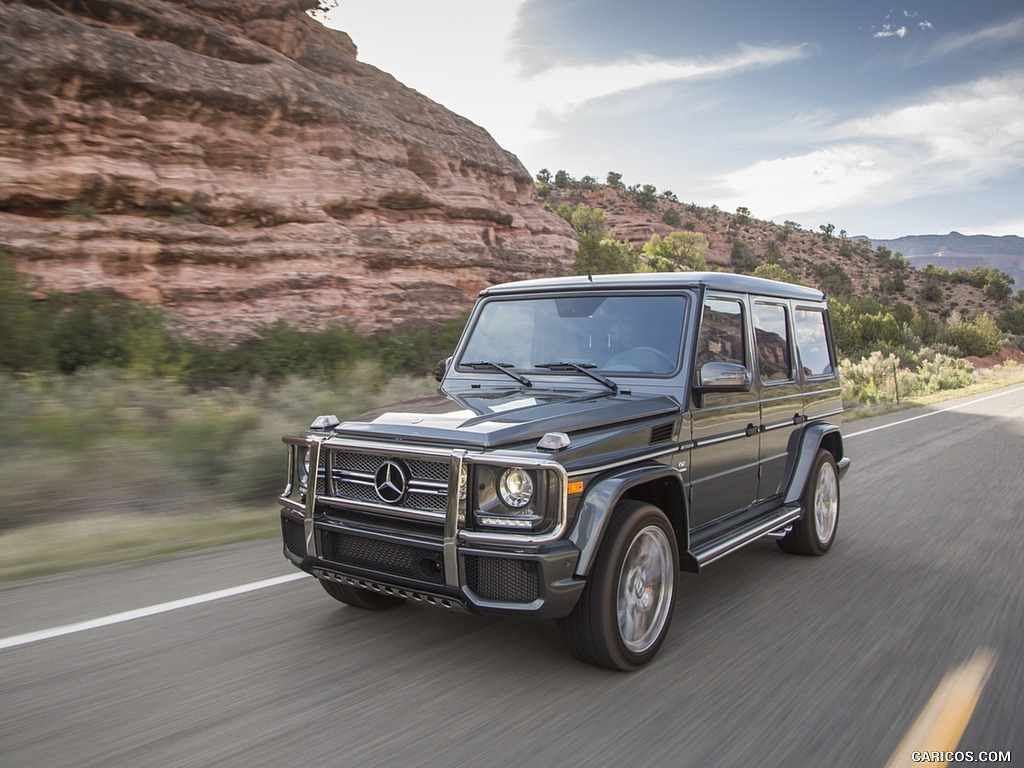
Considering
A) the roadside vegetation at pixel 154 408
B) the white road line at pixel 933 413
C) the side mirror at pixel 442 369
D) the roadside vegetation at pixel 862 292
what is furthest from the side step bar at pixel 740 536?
the roadside vegetation at pixel 862 292

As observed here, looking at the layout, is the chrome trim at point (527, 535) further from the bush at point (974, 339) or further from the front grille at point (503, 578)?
the bush at point (974, 339)

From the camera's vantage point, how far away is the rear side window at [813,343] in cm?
627

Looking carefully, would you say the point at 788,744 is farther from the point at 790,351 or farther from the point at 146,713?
the point at 790,351

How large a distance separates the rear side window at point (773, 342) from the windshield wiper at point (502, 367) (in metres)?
1.70

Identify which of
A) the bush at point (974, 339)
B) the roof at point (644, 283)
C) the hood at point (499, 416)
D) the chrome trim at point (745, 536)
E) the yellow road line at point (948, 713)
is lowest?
the bush at point (974, 339)

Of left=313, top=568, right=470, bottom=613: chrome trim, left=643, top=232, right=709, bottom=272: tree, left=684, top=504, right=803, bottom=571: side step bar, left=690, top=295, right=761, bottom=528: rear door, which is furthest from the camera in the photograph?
left=643, top=232, right=709, bottom=272: tree

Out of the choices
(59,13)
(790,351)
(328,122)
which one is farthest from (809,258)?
(790,351)

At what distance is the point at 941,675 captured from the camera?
379cm

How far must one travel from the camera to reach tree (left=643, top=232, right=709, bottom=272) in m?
78.0

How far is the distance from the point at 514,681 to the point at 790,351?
3480 mm

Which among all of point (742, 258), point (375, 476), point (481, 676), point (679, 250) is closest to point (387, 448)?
point (375, 476)

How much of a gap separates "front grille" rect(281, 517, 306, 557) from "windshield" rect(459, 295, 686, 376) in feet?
5.11

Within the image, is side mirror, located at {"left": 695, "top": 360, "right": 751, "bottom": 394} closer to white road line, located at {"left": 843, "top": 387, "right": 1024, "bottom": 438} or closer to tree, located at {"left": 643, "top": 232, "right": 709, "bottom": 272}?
white road line, located at {"left": 843, "top": 387, "right": 1024, "bottom": 438}

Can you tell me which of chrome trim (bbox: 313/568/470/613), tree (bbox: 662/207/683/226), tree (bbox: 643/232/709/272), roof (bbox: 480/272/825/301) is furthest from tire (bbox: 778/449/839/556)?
tree (bbox: 662/207/683/226)
